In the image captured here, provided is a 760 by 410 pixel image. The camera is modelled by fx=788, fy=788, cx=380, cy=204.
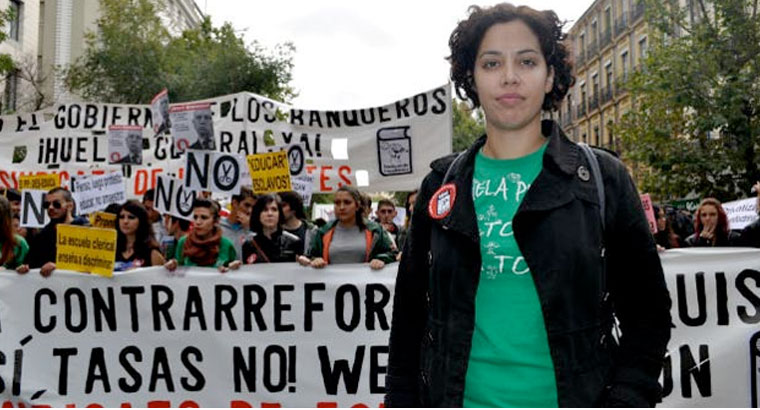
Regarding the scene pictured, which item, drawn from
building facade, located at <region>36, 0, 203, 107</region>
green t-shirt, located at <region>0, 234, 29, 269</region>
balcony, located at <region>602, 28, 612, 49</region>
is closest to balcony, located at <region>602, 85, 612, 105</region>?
balcony, located at <region>602, 28, 612, 49</region>

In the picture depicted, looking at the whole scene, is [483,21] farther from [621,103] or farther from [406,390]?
[621,103]

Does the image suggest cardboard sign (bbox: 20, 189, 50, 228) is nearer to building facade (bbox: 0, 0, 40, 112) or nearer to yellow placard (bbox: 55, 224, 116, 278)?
yellow placard (bbox: 55, 224, 116, 278)

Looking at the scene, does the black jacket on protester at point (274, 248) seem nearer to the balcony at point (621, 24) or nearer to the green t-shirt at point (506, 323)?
the green t-shirt at point (506, 323)

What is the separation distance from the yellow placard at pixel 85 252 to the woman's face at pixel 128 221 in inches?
29.7

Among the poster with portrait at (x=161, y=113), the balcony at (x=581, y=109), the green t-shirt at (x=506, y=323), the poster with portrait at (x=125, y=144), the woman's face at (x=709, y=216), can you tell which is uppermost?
the balcony at (x=581, y=109)

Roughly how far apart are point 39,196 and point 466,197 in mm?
6054

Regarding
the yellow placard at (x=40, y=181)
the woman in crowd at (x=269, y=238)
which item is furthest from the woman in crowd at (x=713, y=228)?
the yellow placard at (x=40, y=181)

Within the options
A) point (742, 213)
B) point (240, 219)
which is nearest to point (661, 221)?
point (742, 213)

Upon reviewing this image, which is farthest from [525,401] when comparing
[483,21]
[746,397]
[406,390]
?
[746,397]

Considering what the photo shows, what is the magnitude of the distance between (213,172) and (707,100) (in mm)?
13073

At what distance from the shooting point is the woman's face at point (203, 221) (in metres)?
5.99

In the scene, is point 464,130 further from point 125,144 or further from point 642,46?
point 125,144

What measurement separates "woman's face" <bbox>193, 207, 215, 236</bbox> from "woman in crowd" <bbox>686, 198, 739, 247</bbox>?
4490 mm

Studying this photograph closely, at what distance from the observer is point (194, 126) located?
7312 millimetres
